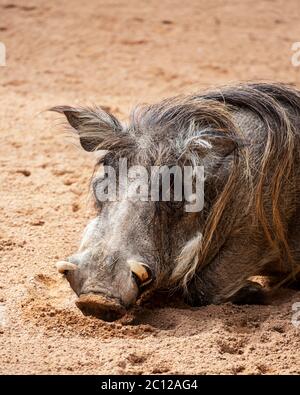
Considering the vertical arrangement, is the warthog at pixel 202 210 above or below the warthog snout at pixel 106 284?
above

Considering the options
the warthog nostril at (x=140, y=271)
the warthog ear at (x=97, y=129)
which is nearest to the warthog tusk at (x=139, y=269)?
the warthog nostril at (x=140, y=271)

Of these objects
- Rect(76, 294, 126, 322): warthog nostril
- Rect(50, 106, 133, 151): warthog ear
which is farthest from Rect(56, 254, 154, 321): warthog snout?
Rect(50, 106, 133, 151): warthog ear

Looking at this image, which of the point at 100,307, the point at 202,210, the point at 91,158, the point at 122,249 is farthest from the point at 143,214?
the point at 91,158

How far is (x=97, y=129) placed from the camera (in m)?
3.98

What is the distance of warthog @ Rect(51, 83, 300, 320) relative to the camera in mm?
3492

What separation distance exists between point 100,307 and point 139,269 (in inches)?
9.4

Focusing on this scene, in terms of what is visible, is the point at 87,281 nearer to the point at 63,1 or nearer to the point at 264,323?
the point at 264,323

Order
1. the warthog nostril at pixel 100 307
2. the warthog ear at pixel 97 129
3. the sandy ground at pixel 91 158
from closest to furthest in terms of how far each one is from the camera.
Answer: the sandy ground at pixel 91 158
the warthog nostril at pixel 100 307
the warthog ear at pixel 97 129

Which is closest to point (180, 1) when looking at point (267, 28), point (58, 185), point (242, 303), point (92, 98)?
point (267, 28)

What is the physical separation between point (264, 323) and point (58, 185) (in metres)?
2.03

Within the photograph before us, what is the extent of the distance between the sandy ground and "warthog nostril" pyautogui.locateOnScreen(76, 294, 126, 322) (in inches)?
1.8

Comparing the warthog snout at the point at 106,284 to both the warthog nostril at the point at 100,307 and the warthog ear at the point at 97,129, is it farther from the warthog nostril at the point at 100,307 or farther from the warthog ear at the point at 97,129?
the warthog ear at the point at 97,129

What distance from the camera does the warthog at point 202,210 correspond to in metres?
3.49

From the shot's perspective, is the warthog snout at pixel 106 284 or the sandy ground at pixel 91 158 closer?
the sandy ground at pixel 91 158
